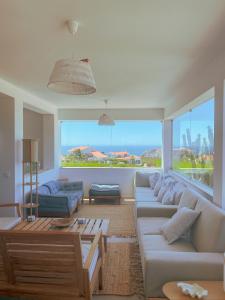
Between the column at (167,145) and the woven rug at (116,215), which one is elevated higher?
the column at (167,145)

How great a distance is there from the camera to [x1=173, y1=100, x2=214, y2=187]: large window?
3.73 m

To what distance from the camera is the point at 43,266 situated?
78.0 inches

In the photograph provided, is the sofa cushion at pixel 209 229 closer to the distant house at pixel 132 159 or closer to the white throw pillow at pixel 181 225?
the white throw pillow at pixel 181 225

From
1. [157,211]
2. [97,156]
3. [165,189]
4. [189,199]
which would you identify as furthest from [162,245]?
[97,156]

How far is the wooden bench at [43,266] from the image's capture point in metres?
1.89

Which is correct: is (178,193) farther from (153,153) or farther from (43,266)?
(153,153)

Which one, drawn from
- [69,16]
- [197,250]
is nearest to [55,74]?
[69,16]

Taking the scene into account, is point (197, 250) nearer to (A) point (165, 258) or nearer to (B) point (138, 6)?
(A) point (165, 258)

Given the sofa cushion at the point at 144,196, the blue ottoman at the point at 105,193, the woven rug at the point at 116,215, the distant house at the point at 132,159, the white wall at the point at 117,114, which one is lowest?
the woven rug at the point at 116,215

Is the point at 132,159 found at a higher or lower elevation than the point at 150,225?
higher

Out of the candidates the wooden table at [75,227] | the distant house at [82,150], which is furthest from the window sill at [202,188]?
the distant house at [82,150]

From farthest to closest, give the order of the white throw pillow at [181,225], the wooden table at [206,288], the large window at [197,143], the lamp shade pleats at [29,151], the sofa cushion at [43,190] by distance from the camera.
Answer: the sofa cushion at [43,190], the lamp shade pleats at [29,151], the large window at [197,143], the white throw pillow at [181,225], the wooden table at [206,288]

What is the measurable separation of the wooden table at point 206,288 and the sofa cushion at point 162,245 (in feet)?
2.10

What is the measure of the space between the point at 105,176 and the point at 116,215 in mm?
2058
